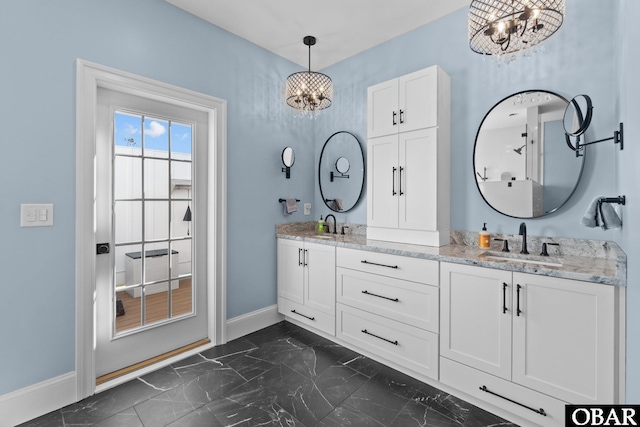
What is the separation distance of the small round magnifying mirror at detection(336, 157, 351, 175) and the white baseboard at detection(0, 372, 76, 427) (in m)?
2.79

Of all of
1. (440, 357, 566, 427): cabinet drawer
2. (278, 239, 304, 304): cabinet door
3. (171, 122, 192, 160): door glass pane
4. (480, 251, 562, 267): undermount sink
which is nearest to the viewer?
(440, 357, 566, 427): cabinet drawer

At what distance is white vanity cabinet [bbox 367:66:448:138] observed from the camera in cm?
237

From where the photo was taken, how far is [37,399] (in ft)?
5.96

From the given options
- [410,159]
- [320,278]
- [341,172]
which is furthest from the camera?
[341,172]

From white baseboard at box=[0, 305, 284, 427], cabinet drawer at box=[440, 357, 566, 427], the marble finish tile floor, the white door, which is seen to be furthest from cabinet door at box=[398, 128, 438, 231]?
white baseboard at box=[0, 305, 284, 427]

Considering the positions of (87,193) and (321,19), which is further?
(321,19)

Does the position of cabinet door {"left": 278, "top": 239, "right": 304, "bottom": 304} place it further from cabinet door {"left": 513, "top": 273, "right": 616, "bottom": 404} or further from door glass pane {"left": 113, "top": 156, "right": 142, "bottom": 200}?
cabinet door {"left": 513, "top": 273, "right": 616, "bottom": 404}

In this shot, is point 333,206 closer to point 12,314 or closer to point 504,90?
point 504,90

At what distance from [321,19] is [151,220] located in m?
2.25

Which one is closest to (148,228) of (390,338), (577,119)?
(390,338)

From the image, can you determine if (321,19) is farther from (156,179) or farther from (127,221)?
(127,221)

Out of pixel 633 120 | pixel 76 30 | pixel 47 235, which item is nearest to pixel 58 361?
pixel 47 235

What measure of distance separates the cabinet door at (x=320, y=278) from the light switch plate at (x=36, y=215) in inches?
75.3

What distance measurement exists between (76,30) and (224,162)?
129 cm
